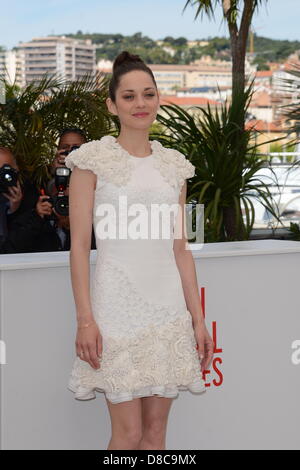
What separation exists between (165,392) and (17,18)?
421 ft

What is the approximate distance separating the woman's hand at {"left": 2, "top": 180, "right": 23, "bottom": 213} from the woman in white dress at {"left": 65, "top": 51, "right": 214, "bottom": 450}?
3.97ft

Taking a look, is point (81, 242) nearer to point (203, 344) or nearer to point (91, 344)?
point (91, 344)

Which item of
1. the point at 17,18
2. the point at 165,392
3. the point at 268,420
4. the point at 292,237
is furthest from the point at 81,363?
the point at 17,18

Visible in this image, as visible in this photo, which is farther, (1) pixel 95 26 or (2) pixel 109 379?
(1) pixel 95 26

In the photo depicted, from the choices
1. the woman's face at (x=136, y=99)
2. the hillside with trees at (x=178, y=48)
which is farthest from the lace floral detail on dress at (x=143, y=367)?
the hillside with trees at (x=178, y=48)

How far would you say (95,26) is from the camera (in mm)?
129125

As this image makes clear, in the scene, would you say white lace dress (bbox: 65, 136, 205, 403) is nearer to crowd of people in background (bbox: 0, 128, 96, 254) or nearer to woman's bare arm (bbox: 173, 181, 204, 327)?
woman's bare arm (bbox: 173, 181, 204, 327)

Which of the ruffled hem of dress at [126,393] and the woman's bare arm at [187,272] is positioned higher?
the woman's bare arm at [187,272]

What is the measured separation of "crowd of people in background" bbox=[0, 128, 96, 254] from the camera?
132 inches

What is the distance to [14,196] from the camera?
3.60 meters

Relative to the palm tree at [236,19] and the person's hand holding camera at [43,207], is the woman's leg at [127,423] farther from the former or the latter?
the palm tree at [236,19]

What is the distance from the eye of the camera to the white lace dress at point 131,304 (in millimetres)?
2318

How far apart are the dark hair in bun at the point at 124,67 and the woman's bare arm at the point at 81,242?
0.31m

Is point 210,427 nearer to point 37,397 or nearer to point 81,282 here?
point 37,397
